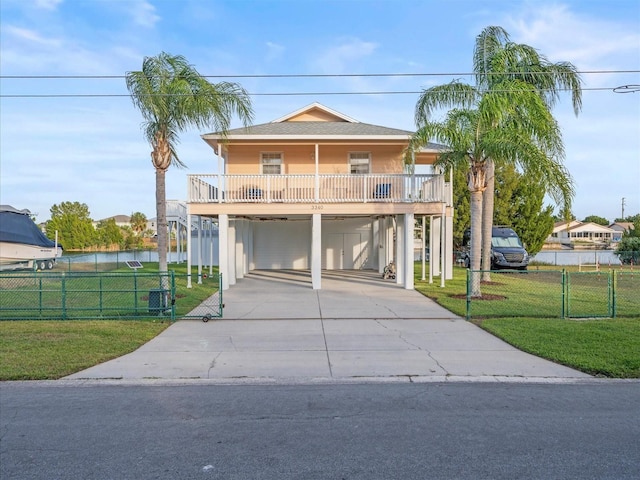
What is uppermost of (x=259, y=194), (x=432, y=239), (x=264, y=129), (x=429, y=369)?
(x=264, y=129)

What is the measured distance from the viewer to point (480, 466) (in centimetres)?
434

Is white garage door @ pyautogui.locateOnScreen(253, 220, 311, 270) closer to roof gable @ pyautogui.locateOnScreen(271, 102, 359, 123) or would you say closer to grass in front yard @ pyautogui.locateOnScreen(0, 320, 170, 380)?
roof gable @ pyautogui.locateOnScreen(271, 102, 359, 123)

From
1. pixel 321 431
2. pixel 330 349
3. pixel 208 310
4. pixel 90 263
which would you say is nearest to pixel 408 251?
pixel 208 310

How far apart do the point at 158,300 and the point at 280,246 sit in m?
15.2

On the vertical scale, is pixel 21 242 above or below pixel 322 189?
below

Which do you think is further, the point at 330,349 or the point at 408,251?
the point at 408,251

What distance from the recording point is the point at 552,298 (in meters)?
15.2

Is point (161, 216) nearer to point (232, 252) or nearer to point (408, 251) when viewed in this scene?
point (232, 252)

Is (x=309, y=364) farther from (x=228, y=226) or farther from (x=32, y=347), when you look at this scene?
(x=228, y=226)

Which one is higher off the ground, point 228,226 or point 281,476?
point 228,226

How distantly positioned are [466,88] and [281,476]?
46.9ft

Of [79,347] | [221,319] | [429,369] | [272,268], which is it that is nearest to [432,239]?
[272,268]

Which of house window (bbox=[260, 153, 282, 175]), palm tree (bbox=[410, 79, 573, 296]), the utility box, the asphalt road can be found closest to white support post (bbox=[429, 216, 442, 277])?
palm tree (bbox=[410, 79, 573, 296])

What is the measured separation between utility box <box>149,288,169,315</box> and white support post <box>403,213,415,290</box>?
9.20 metres
